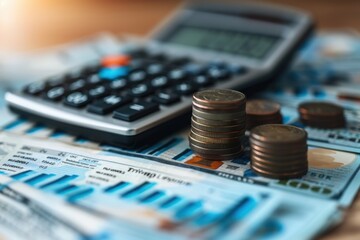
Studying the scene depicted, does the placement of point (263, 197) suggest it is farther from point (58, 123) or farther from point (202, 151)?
point (58, 123)

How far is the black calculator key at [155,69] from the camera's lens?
55 cm

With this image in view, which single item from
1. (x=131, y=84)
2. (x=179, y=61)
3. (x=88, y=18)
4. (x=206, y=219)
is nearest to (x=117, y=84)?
(x=131, y=84)

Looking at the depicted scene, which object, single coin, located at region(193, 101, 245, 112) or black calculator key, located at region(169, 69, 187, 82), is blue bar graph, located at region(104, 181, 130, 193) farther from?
black calculator key, located at region(169, 69, 187, 82)

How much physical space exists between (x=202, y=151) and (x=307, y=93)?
209 mm

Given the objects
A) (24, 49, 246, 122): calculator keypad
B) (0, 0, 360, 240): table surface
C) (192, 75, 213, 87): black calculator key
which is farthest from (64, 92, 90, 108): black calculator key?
(0, 0, 360, 240): table surface

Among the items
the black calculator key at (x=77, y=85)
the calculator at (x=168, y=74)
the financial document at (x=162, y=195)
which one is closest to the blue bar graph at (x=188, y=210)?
the financial document at (x=162, y=195)

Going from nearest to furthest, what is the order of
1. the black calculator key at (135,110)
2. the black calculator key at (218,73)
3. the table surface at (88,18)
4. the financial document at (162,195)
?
the financial document at (162,195), the black calculator key at (135,110), the black calculator key at (218,73), the table surface at (88,18)

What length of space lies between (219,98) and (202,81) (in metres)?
0.13

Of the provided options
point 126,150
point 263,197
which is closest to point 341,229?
point 263,197

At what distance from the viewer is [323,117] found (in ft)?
1.53

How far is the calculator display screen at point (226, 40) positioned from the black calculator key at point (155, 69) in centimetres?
8

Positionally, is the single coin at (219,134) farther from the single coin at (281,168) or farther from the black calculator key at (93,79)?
the black calculator key at (93,79)

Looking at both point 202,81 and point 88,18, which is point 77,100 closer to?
point 202,81

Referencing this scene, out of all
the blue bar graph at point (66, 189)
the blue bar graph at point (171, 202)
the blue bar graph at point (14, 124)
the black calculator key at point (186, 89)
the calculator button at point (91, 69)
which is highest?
the black calculator key at point (186, 89)
